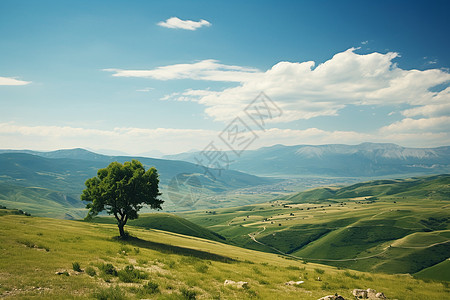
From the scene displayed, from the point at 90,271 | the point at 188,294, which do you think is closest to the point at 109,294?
the point at 188,294

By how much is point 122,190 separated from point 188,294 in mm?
32159

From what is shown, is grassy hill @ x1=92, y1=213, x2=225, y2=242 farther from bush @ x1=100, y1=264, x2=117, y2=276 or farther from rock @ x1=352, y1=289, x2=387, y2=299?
rock @ x1=352, y1=289, x2=387, y2=299

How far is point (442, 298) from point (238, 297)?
2244 cm

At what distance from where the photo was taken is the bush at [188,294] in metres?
18.9

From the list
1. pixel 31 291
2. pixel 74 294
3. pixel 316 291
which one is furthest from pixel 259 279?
pixel 31 291

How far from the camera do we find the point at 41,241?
29812 mm

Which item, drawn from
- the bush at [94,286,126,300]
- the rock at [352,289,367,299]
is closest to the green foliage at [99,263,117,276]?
the bush at [94,286,126,300]

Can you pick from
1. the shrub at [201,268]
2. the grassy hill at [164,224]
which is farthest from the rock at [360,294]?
the grassy hill at [164,224]

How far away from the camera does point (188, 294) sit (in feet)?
63.5

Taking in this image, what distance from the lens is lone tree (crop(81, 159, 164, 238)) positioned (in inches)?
1871

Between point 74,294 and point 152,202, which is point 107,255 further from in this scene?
point 152,202

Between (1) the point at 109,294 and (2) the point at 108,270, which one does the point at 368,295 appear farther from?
(2) the point at 108,270

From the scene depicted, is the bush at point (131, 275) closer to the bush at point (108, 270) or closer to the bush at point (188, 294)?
the bush at point (108, 270)

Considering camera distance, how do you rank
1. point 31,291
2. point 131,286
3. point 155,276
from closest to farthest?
point 31,291, point 131,286, point 155,276
